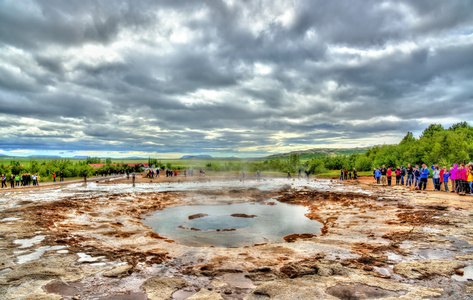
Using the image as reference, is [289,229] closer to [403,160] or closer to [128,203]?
[128,203]

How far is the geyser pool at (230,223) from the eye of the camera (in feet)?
34.7

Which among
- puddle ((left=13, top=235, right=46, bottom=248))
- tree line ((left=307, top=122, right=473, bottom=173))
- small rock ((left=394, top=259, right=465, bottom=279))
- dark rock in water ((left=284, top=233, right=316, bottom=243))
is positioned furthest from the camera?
tree line ((left=307, top=122, right=473, bottom=173))

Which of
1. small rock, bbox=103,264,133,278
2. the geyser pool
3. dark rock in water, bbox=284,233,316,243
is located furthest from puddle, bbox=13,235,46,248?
dark rock in water, bbox=284,233,316,243

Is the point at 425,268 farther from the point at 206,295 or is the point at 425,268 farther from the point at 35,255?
the point at 35,255

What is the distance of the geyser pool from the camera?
1057 centimetres

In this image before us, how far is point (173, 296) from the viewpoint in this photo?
4977 mm

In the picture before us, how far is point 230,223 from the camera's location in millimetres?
13469

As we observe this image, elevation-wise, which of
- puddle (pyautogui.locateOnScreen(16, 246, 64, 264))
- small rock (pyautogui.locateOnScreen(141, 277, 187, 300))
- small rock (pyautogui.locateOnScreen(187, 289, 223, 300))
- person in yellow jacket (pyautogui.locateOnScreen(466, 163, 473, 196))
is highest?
person in yellow jacket (pyautogui.locateOnScreen(466, 163, 473, 196))

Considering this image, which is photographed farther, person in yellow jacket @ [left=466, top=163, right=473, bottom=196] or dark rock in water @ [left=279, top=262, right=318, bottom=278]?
person in yellow jacket @ [left=466, top=163, right=473, bottom=196]

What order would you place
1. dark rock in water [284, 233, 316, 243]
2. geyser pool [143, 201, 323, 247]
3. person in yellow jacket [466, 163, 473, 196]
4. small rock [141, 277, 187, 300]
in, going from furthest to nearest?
person in yellow jacket [466, 163, 473, 196] < geyser pool [143, 201, 323, 247] < dark rock in water [284, 233, 316, 243] < small rock [141, 277, 187, 300]

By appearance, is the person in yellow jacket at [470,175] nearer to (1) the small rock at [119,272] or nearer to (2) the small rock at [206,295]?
(2) the small rock at [206,295]

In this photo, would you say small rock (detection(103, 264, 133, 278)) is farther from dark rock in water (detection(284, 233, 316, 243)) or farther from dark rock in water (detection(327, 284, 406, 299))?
dark rock in water (detection(284, 233, 316, 243))

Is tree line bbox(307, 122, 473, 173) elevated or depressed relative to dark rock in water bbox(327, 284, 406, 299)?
elevated

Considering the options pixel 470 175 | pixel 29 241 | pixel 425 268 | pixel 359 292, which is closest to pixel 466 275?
pixel 425 268
